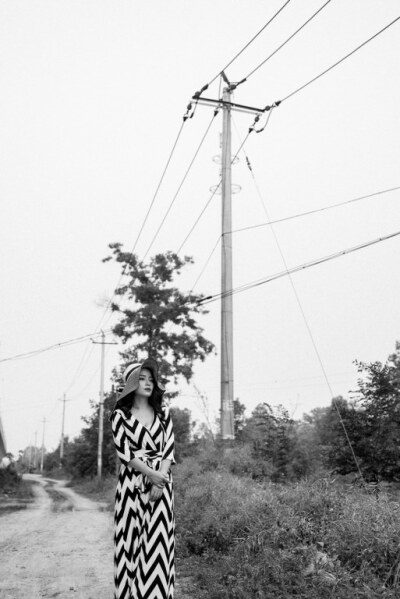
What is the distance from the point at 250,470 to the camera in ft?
34.0

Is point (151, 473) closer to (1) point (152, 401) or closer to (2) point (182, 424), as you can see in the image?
(1) point (152, 401)

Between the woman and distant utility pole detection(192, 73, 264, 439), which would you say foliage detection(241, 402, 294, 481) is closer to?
distant utility pole detection(192, 73, 264, 439)

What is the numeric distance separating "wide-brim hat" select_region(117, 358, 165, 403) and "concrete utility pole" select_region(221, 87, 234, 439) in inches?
319

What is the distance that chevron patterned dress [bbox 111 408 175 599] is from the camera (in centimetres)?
402

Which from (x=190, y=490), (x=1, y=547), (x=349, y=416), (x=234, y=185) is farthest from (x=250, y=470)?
(x=234, y=185)

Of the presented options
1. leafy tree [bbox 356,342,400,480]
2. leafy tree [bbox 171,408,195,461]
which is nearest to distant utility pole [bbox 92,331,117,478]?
leafy tree [bbox 171,408,195,461]

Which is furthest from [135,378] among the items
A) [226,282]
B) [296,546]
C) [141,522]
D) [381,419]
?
[226,282]

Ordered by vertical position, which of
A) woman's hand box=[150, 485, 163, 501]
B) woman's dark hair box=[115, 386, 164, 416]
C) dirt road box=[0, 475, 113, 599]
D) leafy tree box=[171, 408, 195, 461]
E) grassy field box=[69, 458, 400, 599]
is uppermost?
leafy tree box=[171, 408, 195, 461]

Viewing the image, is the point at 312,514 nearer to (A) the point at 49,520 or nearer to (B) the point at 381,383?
(B) the point at 381,383

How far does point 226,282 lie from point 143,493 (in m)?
9.26

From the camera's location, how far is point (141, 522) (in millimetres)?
4168

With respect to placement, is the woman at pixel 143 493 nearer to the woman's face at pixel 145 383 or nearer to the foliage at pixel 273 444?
the woman's face at pixel 145 383

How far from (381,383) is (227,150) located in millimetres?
7539

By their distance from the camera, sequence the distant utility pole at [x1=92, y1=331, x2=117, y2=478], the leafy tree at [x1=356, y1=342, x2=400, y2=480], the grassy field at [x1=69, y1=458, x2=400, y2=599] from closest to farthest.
A: the grassy field at [x1=69, y1=458, x2=400, y2=599] → the leafy tree at [x1=356, y1=342, x2=400, y2=480] → the distant utility pole at [x1=92, y1=331, x2=117, y2=478]
